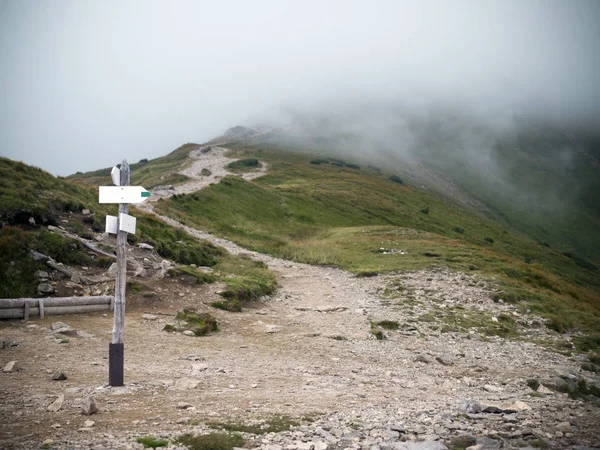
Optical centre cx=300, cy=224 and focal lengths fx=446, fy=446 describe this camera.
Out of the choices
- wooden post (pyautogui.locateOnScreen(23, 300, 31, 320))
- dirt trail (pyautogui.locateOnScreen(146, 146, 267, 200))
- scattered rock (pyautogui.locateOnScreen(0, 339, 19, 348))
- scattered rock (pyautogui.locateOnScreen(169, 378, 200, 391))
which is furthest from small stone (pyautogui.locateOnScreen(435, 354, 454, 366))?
dirt trail (pyautogui.locateOnScreen(146, 146, 267, 200))

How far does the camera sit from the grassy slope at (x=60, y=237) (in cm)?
1859

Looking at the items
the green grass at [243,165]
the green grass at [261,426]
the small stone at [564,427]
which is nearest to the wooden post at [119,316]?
the green grass at [261,426]

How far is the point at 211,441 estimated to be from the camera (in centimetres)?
748

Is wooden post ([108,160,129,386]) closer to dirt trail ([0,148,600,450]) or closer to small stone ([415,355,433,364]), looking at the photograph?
dirt trail ([0,148,600,450])

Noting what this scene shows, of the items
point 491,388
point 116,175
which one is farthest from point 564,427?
point 116,175

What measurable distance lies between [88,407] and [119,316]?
2663 millimetres

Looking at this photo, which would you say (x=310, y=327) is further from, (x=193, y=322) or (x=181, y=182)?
(x=181, y=182)

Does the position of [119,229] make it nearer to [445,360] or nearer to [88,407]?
[88,407]

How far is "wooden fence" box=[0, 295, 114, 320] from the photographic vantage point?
50.4 ft

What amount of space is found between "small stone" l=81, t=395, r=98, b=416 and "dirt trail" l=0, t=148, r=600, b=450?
0.67 feet

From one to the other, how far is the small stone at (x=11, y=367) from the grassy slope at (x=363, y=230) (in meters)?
24.1

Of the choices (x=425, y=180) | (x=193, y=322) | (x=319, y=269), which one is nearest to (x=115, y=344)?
(x=193, y=322)

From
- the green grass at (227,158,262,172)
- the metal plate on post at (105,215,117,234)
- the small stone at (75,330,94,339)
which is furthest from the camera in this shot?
the green grass at (227,158,262,172)

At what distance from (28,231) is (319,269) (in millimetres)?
22790
